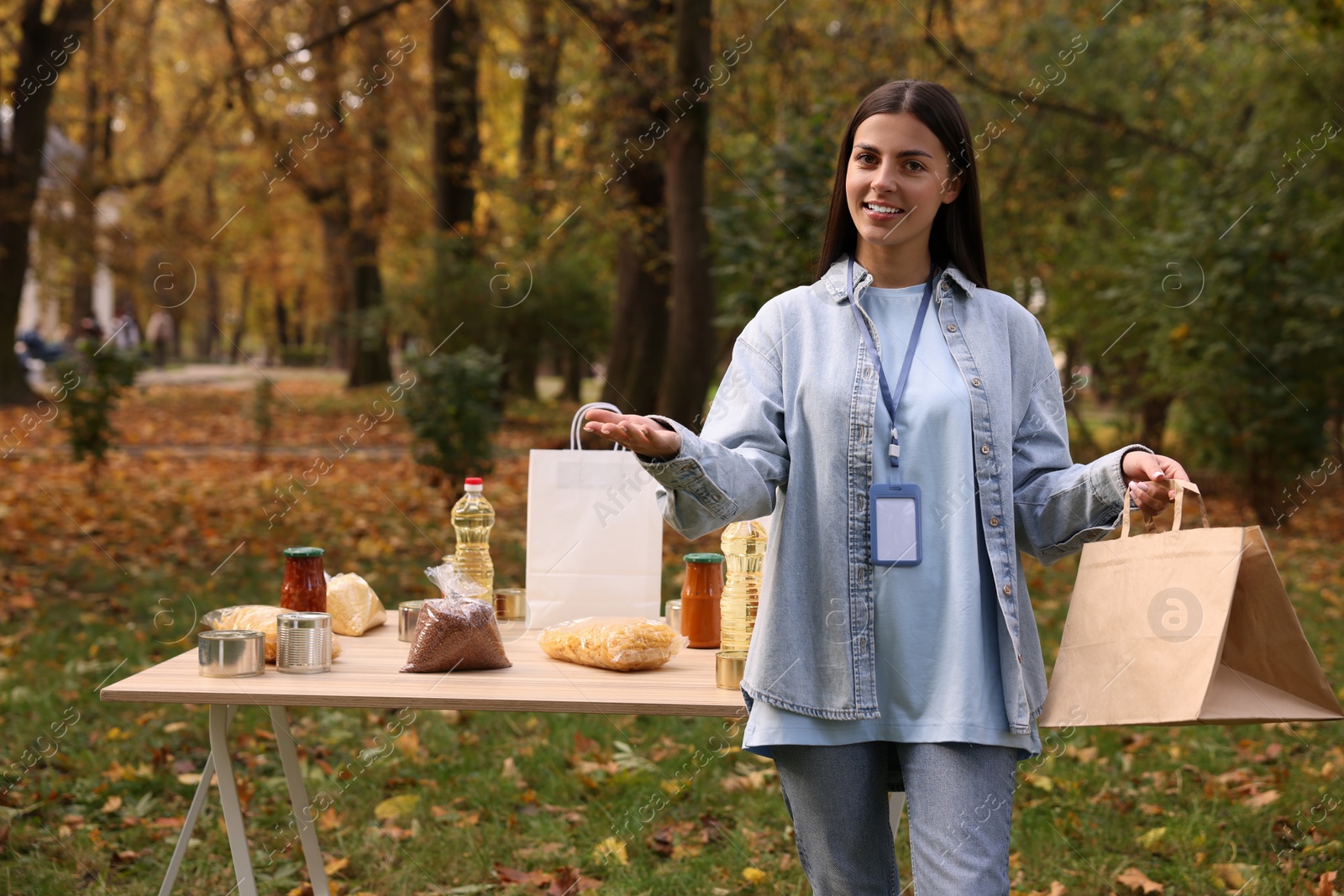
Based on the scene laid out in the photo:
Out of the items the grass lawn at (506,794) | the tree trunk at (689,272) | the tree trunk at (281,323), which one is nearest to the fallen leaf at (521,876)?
the grass lawn at (506,794)

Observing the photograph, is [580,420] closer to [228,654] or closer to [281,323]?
[228,654]

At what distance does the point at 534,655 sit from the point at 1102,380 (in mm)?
11750

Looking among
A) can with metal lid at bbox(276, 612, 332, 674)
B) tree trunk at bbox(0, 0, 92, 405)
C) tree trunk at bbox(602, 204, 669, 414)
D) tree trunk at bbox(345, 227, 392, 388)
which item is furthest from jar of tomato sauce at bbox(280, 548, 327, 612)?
tree trunk at bbox(345, 227, 392, 388)

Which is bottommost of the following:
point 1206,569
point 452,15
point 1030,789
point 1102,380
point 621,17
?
point 1030,789

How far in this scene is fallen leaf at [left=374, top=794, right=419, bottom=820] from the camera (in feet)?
14.1

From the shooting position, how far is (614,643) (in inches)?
114

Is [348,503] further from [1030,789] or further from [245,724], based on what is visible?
[1030,789]

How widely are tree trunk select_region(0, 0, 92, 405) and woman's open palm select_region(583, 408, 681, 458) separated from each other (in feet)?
36.6

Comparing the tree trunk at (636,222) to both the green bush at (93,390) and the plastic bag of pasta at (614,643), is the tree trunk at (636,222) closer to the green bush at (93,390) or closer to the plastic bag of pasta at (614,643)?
the green bush at (93,390)

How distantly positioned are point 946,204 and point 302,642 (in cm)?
174

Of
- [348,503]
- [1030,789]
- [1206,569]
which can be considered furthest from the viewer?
[348,503]

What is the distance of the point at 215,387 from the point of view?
24.7m

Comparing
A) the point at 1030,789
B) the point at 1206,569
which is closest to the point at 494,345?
the point at 1030,789

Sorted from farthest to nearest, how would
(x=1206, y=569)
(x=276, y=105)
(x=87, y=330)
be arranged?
(x=87, y=330)
(x=276, y=105)
(x=1206, y=569)
